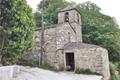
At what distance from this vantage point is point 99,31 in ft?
87.9

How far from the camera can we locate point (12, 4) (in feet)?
40.1

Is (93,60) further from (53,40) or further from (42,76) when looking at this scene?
(42,76)

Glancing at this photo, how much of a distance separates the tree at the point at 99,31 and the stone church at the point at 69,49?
4096mm

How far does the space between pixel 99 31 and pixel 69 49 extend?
33.5 feet

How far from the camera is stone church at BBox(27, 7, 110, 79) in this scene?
16.5 metres

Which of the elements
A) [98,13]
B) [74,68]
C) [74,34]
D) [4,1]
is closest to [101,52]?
[74,68]

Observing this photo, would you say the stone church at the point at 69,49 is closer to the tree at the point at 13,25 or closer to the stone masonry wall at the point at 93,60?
the stone masonry wall at the point at 93,60

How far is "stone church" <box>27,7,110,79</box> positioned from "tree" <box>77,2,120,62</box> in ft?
13.4

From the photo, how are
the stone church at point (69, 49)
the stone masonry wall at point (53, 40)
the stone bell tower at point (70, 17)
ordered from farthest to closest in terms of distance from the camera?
the stone bell tower at point (70, 17) < the stone masonry wall at point (53, 40) < the stone church at point (69, 49)

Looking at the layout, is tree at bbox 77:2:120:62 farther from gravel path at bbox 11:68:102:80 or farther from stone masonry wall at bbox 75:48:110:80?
gravel path at bbox 11:68:102:80

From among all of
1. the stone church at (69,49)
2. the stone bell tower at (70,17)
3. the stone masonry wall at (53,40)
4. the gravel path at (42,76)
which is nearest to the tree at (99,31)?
the stone church at (69,49)

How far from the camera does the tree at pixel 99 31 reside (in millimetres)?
24547

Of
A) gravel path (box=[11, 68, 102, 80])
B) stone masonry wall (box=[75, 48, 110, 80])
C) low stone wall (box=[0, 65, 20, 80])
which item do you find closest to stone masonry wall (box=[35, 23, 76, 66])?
stone masonry wall (box=[75, 48, 110, 80])

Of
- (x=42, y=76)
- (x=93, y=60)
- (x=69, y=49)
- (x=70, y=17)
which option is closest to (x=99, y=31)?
(x=70, y=17)
